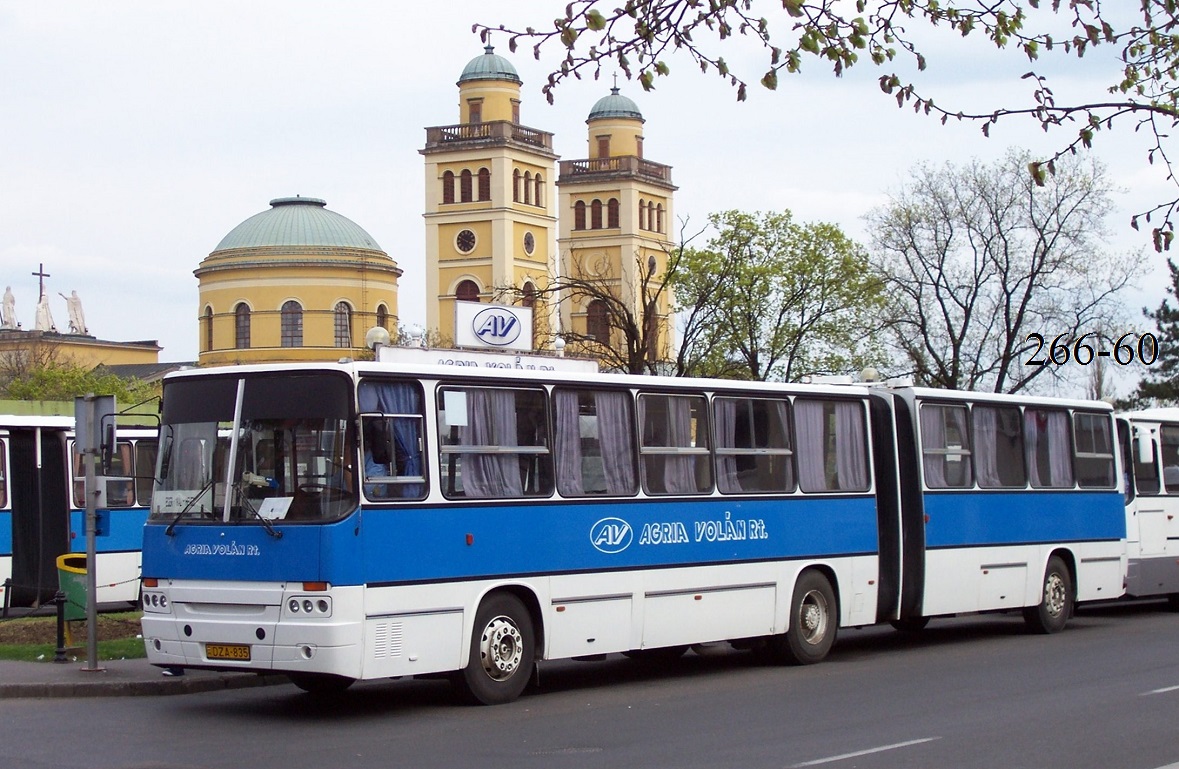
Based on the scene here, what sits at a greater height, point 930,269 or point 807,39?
point 930,269

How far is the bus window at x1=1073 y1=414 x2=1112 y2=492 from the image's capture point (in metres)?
22.6

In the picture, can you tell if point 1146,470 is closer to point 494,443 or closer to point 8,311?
point 494,443

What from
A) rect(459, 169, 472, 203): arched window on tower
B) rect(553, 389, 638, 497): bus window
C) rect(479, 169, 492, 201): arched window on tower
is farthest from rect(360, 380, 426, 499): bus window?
rect(459, 169, 472, 203): arched window on tower

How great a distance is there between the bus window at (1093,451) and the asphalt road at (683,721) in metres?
4.18

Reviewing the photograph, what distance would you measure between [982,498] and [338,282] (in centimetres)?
7753

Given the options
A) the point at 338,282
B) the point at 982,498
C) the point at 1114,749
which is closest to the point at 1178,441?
the point at 982,498

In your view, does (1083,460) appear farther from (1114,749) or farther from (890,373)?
(890,373)

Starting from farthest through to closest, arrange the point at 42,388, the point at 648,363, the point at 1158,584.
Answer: the point at 42,388
the point at 648,363
the point at 1158,584

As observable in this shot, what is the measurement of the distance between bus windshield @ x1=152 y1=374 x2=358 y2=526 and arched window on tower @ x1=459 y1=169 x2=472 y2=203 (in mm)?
93719

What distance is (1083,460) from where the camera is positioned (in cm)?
2259

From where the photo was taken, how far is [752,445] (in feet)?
58.2

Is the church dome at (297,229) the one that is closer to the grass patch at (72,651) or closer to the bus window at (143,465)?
the bus window at (143,465)

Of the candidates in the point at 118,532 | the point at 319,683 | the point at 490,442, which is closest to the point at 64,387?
the point at 118,532

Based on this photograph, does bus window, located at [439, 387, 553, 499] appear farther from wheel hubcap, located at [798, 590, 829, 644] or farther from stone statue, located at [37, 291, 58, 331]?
stone statue, located at [37, 291, 58, 331]
